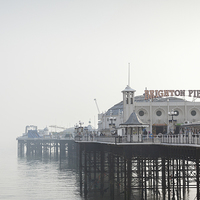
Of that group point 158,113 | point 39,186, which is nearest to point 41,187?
point 39,186

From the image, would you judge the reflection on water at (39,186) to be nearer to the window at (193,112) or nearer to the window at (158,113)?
the window at (158,113)

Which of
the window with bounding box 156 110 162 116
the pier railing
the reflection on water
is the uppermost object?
the window with bounding box 156 110 162 116

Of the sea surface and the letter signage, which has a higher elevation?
the letter signage

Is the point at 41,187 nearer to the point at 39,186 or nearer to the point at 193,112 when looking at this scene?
the point at 39,186

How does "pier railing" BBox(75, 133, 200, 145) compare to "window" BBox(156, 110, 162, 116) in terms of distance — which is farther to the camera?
"window" BBox(156, 110, 162, 116)

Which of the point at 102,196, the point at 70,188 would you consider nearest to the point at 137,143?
the point at 102,196

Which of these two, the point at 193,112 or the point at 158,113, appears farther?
the point at 193,112

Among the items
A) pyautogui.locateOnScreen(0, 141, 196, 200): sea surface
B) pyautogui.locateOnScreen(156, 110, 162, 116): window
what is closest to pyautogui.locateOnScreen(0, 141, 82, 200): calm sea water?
pyautogui.locateOnScreen(0, 141, 196, 200): sea surface

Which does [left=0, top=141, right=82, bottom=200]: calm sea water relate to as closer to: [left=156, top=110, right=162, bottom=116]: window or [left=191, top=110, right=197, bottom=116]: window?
[left=156, top=110, right=162, bottom=116]: window

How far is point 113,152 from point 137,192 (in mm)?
9022

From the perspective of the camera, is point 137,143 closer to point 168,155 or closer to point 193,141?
point 168,155

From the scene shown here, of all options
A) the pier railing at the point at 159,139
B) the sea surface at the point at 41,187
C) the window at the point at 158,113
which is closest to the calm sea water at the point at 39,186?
the sea surface at the point at 41,187

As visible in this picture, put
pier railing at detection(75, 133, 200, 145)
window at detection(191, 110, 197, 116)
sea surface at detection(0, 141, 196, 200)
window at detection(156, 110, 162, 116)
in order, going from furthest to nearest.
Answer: window at detection(191, 110, 197, 116) < window at detection(156, 110, 162, 116) < sea surface at detection(0, 141, 196, 200) < pier railing at detection(75, 133, 200, 145)

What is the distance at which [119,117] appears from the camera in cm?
8769
